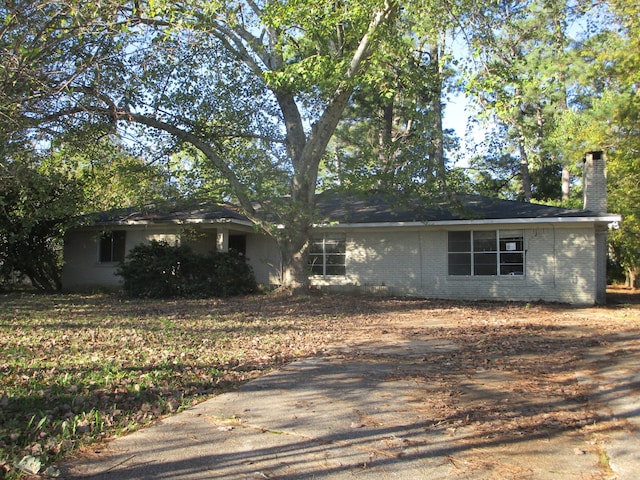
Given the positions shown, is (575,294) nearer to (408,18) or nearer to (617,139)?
(617,139)

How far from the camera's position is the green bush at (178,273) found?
17391 mm

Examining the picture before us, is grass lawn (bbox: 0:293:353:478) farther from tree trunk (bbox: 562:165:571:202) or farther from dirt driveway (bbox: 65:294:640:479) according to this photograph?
tree trunk (bbox: 562:165:571:202)

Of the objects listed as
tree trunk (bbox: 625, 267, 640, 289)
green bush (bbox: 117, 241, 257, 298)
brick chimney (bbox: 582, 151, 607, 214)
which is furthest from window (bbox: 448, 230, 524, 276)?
tree trunk (bbox: 625, 267, 640, 289)

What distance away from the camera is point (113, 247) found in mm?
21406

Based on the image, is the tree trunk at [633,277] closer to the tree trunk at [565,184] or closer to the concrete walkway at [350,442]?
the tree trunk at [565,184]

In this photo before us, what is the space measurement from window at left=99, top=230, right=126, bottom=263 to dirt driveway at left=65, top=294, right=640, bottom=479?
48.9ft

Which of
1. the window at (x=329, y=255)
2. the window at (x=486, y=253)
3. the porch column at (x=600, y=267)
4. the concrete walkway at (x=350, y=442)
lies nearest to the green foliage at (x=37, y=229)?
the window at (x=329, y=255)

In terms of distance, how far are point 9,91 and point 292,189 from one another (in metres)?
9.10

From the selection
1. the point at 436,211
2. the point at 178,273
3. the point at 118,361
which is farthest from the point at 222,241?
the point at 118,361

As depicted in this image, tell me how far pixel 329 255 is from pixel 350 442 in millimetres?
15365

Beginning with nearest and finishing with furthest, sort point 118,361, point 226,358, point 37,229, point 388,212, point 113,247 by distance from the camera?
point 118,361 → point 226,358 → point 388,212 → point 37,229 → point 113,247

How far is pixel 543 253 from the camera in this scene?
56.2 ft

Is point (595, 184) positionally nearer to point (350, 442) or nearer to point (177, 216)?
point (177, 216)

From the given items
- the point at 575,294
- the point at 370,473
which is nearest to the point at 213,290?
the point at 575,294
